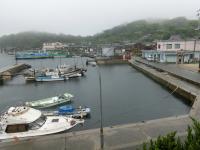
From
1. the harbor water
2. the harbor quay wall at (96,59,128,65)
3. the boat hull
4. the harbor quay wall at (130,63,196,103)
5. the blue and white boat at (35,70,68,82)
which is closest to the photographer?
the boat hull

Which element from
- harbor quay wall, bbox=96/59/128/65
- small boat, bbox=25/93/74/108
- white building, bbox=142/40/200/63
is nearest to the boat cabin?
small boat, bbox=25/93/74/108

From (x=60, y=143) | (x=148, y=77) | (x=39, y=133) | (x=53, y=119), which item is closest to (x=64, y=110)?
(x=53, y=119)

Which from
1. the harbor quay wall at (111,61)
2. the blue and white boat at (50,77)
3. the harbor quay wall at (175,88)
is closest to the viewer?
the harbor quay wall at (175,88)

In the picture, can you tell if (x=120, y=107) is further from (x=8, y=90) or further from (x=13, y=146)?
(x=8, y=90)

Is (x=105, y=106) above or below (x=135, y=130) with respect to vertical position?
below

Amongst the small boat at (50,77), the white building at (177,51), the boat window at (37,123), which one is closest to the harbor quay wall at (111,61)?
the white building at (177,51)


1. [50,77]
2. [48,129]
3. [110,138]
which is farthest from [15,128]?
[50,77]

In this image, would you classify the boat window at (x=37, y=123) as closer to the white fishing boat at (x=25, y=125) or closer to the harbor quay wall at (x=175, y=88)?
the white fishing boat at (x=25, y=125)

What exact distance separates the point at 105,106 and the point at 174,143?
19508 millimetres

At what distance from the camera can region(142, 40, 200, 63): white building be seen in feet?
172

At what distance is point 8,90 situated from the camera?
39.3 m

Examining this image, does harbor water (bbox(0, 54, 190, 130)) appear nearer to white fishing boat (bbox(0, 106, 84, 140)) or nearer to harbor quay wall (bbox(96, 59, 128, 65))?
white fishing boat (bbox(0, 106, 84, 140))

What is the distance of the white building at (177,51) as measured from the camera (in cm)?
5228

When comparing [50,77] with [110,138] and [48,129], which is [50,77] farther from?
[110,138]
